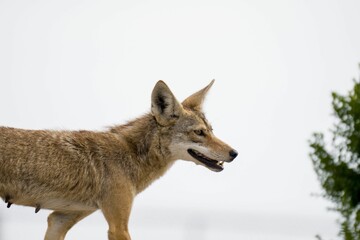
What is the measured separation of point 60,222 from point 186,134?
8.16 ft

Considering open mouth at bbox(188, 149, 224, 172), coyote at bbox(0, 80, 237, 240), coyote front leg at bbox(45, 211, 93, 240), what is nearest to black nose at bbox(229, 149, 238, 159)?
coyote at bbox(0, 80, 237, 240)

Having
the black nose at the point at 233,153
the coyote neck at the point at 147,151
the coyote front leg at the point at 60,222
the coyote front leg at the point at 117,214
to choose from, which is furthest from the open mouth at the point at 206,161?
the coyote front leg at the point at 60,222

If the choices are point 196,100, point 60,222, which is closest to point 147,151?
point 196,100

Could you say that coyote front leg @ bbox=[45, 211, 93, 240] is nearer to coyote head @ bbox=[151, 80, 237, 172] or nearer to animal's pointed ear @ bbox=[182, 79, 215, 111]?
coyote head @ bbox=[151, 80, 237, 172]

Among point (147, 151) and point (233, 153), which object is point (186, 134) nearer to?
point (147, 151)

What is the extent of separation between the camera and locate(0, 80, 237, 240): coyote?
1595 centimetres

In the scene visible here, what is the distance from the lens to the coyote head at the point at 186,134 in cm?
1733

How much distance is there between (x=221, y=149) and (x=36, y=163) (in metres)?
3.11

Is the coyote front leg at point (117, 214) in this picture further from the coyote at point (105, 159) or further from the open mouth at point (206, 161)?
the open mouth at point (206, 161)

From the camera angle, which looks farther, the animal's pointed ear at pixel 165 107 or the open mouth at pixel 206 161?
the animal's pointed ear at pixel 165 107

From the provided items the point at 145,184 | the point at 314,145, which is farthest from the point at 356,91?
the point at 145,184

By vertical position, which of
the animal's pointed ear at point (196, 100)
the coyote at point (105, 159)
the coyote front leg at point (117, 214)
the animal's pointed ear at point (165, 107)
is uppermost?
the animal's pointed ear at point (196, 100)

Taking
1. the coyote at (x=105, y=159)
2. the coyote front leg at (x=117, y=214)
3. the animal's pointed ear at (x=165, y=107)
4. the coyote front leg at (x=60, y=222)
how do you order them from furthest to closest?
the animal's pointed ear at (x=165, y=107) < the coyote front leg at (x=60, y=222) < the coyote front leg at (x=117, y=214) < the coyote at (x=105, y=159)

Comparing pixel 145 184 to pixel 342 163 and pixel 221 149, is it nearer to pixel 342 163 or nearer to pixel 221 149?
pixel 221 149
